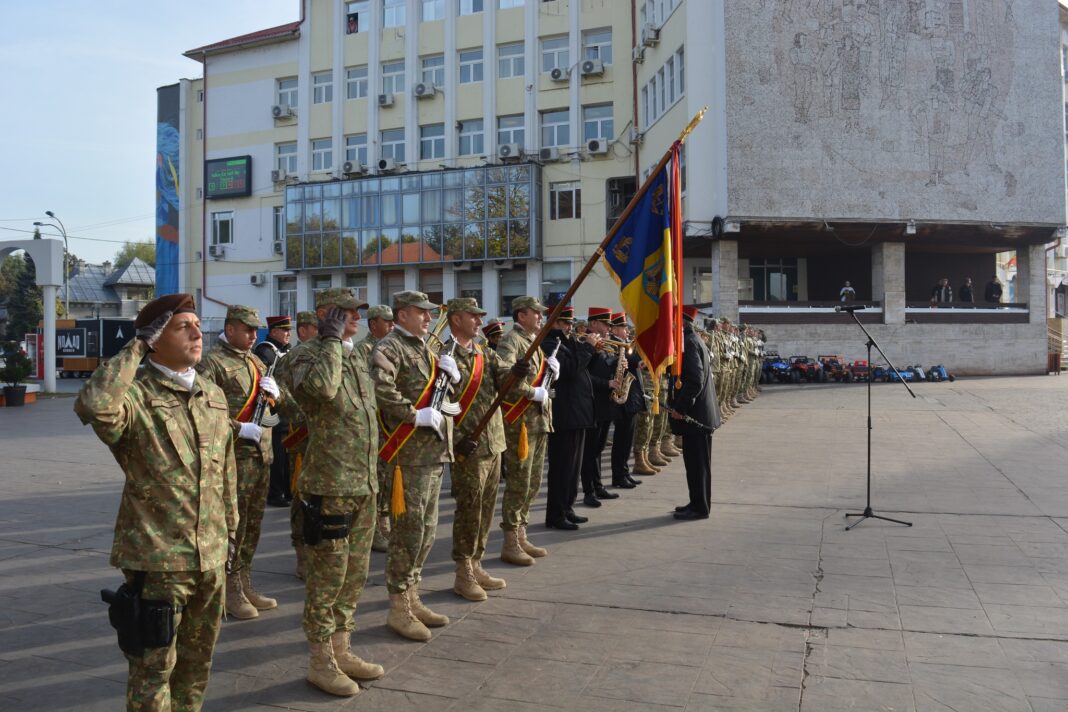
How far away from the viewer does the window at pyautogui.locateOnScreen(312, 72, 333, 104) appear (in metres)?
40.2

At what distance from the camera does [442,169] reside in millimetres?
36312

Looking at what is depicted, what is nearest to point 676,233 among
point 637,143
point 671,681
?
point 671,681

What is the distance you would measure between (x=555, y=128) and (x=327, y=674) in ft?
111

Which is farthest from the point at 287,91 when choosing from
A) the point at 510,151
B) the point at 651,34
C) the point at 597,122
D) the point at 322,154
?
the point at 651,34

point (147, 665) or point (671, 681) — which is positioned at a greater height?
point (147, 665)

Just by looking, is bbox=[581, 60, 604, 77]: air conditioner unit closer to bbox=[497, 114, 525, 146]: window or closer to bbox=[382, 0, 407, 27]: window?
bbox=[497, 114, 525, 146]: window

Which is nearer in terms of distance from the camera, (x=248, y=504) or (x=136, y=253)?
(x=248, y=504)

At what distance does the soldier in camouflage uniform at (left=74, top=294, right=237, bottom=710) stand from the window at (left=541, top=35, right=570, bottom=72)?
34827mm

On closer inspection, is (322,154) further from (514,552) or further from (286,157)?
(514,552)

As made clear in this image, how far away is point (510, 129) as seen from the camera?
36.9 meters

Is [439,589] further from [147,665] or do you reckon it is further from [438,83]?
[438,83]

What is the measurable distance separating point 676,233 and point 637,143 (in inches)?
1148

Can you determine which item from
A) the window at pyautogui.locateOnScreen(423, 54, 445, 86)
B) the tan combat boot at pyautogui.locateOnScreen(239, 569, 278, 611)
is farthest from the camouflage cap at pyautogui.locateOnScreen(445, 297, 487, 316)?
the window at pyautogui.locateOnScreen(423, 54, 445, 86)

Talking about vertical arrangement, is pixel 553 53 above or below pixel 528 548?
above
